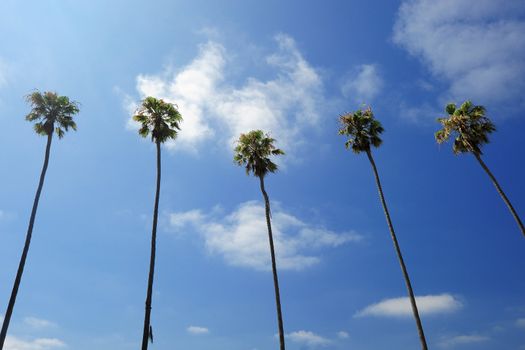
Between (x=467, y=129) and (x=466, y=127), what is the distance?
217 mm

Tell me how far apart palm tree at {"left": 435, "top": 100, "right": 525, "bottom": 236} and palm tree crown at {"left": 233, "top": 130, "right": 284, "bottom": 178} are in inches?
644

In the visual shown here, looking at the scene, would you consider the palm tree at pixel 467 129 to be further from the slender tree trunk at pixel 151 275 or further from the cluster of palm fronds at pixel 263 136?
the slender tree trunk at pixel 151 275

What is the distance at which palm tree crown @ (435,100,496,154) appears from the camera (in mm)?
38000

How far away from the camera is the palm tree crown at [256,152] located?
3956 centimetres

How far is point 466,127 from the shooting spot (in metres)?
38.6

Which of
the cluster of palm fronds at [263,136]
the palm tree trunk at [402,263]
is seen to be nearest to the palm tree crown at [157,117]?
the cluster of palm fronds at [263,136]

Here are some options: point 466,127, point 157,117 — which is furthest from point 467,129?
point 157,117

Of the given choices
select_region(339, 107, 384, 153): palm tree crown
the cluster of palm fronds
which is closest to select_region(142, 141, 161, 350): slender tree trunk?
the cluster of palm fronds

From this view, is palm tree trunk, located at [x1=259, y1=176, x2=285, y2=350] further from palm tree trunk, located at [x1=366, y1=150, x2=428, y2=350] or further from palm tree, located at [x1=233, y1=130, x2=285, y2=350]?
palm tree trunk, located at [x1=366, y1=150, x2=428, y2=350]

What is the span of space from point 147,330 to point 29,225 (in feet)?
40.7

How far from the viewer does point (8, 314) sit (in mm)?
26594

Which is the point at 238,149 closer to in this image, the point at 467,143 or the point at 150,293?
the point at 150,293

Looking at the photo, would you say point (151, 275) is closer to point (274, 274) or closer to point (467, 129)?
point (274, 274)

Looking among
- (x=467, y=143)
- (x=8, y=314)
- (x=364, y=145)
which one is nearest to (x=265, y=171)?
(x=364, y=145)
